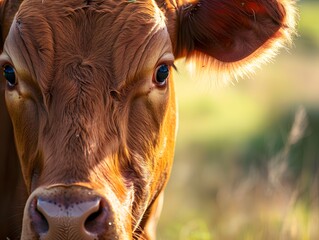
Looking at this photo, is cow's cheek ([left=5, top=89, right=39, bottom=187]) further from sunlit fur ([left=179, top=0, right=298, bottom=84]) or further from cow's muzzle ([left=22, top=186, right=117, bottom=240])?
sunlit fur ([left=179, top=0, right=298, bottom=84])

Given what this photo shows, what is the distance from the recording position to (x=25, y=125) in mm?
7043

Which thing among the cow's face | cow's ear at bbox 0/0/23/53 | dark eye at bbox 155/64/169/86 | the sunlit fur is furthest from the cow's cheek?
the sunlit fur

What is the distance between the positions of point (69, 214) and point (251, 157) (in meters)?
11.8

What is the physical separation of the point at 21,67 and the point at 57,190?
1269mm

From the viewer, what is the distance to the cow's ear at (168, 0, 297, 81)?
7.66 meters

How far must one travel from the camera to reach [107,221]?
604 centimetres

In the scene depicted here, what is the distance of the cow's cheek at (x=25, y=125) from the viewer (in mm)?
6953

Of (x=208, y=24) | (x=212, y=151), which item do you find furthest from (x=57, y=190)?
(x=212, y=151)

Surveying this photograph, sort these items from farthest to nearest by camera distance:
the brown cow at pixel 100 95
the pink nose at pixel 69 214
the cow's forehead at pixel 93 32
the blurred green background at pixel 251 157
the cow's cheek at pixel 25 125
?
the blurred green background at pixel 251 157 < the cow's cheek at pixel 25 125 < the cow's forehead at pixel 93 32 < the brown cow at pixel 100 95 < the pink nose at pixel 69 214

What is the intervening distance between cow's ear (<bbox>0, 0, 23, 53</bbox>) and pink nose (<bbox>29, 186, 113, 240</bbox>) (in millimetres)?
1975

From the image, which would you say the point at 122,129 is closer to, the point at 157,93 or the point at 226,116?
the point at 157,93

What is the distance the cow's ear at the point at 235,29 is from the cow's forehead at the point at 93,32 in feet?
1.73

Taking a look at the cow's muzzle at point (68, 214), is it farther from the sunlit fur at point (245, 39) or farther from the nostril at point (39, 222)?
the sunlit fur at point (245, 39)

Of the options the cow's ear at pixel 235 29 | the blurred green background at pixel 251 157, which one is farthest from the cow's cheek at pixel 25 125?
the blurred green background at pixel 251 157
